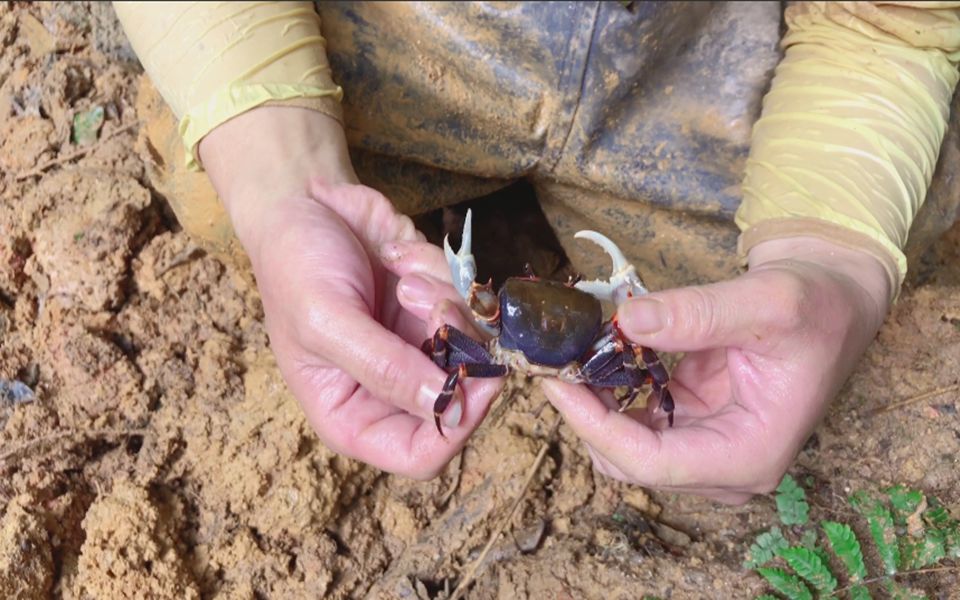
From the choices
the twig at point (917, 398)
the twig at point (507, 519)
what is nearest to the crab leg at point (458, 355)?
the twig at point (507, 519)

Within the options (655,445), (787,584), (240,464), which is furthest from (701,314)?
(240,464)

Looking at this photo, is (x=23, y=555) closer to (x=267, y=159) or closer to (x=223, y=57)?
(x=267, y=159)

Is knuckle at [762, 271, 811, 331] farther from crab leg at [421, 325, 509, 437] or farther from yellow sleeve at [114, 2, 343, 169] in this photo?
yellow sleeve at [114, 2, 343, 169]

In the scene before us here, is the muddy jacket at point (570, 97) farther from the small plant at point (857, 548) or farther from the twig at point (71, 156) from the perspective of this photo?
the twig at point (71, 156)

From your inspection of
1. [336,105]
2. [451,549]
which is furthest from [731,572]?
[336,105]

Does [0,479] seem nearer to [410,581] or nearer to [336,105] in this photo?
[410,581]

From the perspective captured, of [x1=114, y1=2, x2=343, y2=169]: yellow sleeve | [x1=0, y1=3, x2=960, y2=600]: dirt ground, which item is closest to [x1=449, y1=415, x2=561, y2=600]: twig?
[x1=0, y1=3, x2=960, y2=600]: dirt ground
